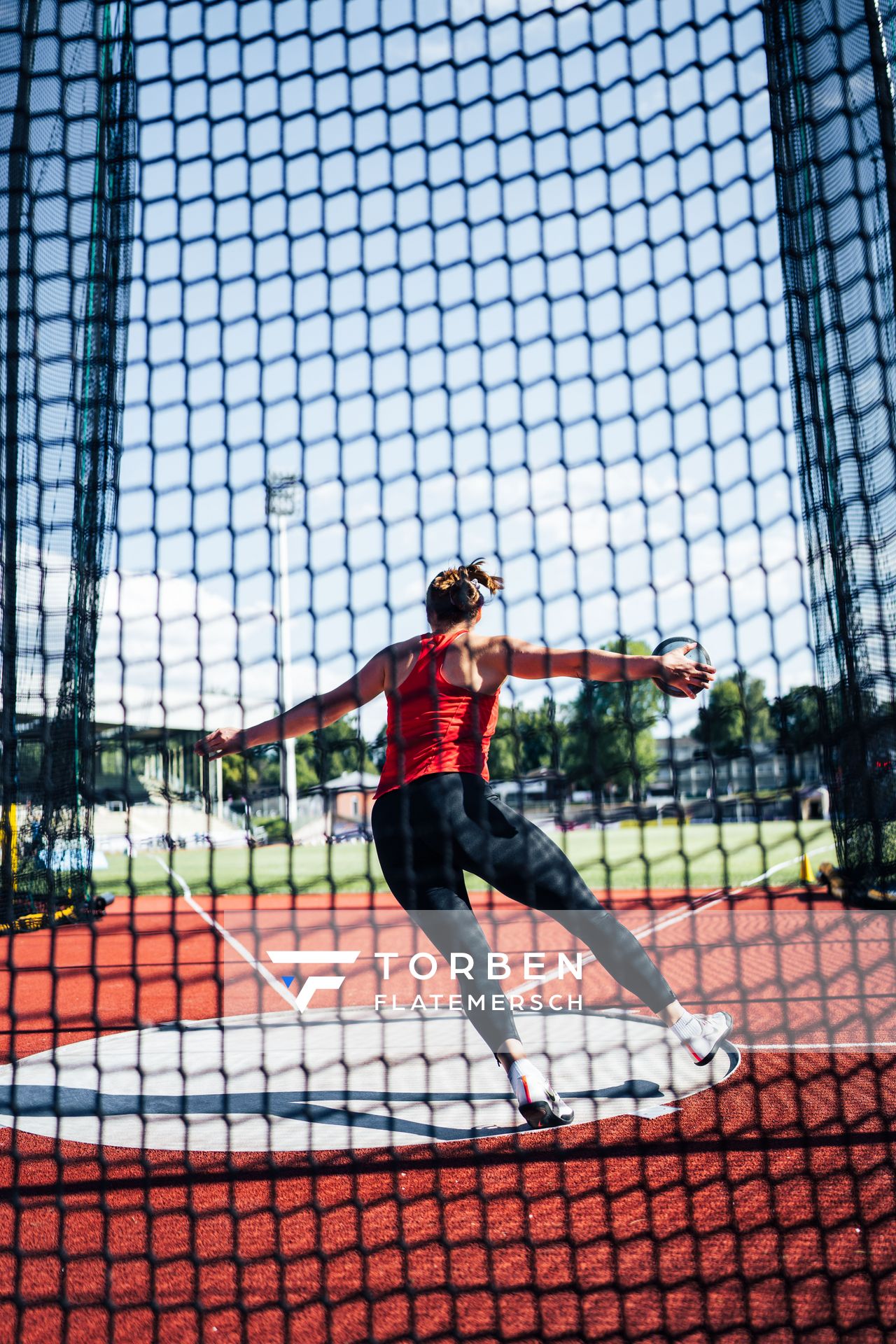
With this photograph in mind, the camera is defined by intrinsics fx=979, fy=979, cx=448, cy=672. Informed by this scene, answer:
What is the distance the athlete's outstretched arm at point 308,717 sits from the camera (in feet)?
8.36

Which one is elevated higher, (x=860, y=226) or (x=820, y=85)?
(x=820, y=85)

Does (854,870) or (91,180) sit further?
(854,870)

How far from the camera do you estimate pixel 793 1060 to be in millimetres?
3705

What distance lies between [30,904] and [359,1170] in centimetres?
422

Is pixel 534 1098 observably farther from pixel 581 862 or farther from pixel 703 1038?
pixel 581 862

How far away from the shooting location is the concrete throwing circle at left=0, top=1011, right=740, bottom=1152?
294 centimetres

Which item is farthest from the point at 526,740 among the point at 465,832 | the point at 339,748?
the point at 465,832

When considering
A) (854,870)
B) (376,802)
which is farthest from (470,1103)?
(854,870)

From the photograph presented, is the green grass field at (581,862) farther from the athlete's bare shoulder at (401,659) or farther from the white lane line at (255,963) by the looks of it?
the athlete's bare shoulder at (401,659)


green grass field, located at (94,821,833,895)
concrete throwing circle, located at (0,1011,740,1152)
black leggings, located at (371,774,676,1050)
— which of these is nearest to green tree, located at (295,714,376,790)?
black leggings, located at (371,774,676,1050)

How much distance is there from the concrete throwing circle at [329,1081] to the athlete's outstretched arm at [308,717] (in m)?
0.83

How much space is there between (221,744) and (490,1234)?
1.34 m

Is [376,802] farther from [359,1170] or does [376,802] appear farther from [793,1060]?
[793,1060]

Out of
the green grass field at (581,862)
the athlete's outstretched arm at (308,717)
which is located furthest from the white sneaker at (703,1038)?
the green grass field at (581,862)
